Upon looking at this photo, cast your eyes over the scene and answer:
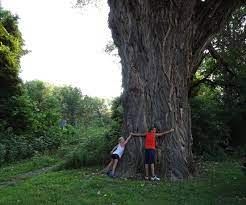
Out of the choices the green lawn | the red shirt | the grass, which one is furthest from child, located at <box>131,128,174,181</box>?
the grass

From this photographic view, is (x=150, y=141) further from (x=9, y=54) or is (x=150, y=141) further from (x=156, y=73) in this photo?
(x=9, y=54)

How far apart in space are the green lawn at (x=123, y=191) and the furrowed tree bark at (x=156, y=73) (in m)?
1.16

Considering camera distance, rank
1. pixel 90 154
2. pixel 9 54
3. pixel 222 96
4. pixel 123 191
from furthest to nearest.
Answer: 1. pixel 9 54
2. pixel 222 96
3. pixel 90 154
4. pixel 123 191

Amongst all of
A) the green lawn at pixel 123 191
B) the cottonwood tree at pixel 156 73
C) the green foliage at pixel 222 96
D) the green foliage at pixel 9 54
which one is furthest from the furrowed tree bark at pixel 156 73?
the green foliage at pixel 9 54

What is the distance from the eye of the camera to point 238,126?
918 inches

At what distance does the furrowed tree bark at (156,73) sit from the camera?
14734mm

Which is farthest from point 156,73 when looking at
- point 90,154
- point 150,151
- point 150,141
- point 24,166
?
point 24,166

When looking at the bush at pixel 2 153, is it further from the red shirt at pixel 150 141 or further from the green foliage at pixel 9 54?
the red shirt at pixel 150 141

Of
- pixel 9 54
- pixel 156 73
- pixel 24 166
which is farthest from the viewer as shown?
pixel 9 54

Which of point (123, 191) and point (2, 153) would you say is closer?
point (123, 191)

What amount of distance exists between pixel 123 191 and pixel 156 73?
14.8ft

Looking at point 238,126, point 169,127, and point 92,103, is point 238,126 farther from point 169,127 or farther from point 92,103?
point 92,103

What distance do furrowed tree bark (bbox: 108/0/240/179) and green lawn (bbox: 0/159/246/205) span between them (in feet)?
3.79

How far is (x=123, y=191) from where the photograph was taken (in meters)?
11.9
